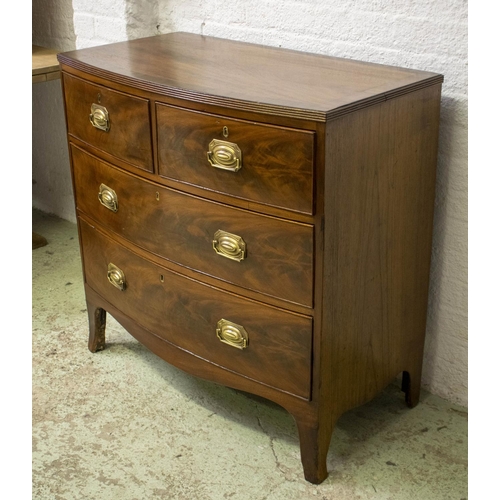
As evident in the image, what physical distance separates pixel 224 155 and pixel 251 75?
30 centimetres

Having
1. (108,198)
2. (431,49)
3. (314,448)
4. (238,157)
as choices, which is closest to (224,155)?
(238,157)

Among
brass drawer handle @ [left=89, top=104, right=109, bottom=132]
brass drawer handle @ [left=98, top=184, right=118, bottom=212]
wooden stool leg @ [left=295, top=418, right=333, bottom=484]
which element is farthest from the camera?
brass drawer handle @ [left=98, top=184, right=118, bottom=212]

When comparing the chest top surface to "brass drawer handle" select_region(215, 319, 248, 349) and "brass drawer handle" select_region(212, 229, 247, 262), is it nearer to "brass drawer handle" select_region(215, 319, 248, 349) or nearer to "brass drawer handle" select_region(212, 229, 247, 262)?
"brass drawer handle" select_region(212, 229, 247, 262)

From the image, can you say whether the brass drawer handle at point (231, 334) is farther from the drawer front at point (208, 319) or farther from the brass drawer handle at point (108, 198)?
the brass drawer handle at point (108, 198)

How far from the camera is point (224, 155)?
5.93ft

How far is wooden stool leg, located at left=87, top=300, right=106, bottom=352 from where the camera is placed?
2568 mm

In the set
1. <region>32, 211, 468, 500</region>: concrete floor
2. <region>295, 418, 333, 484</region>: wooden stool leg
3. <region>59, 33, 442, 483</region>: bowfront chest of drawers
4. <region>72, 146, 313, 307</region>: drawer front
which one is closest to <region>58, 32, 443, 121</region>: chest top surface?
<region>59, 33, 442, 483</region>: bowfront chest of drawers

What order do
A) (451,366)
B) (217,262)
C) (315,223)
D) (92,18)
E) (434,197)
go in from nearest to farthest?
(315,223), (217,262), (434,197), (451,366), (92,18)

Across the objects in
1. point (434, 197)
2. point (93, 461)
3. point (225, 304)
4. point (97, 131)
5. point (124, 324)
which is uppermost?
point (97, 131)

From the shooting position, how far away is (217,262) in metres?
1.96

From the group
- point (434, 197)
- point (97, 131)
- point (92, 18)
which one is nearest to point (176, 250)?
point (97, 131)

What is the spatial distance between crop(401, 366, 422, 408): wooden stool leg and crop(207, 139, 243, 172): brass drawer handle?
0.87 m

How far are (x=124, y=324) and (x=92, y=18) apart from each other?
1.20 metres

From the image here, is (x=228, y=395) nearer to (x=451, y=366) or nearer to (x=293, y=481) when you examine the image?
(x=293, y=481)
